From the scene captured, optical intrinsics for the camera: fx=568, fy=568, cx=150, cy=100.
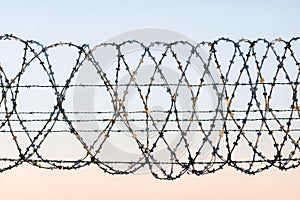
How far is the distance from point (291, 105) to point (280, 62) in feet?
2.04

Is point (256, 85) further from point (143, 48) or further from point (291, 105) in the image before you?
point (143, 48)

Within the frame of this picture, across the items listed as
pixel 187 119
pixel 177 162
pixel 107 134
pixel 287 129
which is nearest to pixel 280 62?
pixel 287 129

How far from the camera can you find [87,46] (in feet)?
25.2

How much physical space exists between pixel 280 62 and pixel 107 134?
98.0 inches

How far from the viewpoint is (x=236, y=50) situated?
7500 millimetres

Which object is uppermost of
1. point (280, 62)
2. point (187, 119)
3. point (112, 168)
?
point (280, 62)

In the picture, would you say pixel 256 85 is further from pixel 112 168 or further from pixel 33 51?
→ pixel 33 51

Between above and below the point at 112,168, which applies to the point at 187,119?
above

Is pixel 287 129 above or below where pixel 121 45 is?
below

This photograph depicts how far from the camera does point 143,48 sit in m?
7.54

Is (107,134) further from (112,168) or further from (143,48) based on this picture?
(143,48)

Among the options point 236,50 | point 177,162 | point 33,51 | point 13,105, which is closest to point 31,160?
Answer: point 13,105

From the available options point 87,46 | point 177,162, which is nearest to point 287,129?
point 177,162

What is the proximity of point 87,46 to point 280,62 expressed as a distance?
2596 mm
